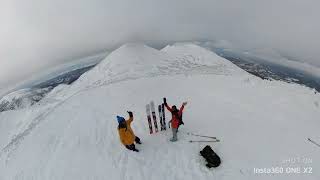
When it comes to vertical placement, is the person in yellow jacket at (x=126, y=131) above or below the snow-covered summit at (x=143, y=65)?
above

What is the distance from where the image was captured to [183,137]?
15.4m

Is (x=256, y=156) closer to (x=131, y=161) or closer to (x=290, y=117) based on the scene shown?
(x=290, y=117)

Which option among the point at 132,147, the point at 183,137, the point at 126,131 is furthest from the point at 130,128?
the point at 183,137

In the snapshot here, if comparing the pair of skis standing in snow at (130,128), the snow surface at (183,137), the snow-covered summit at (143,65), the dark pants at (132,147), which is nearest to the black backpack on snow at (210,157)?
the snow surface at (183,137)

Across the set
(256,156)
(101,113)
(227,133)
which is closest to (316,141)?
(256,156)

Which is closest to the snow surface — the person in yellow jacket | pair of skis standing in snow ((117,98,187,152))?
pair of skis standing in snow ((117,98,187,152))

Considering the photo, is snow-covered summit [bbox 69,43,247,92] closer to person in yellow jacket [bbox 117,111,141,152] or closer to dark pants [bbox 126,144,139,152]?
dark pants [bbox 126,144,139,152]

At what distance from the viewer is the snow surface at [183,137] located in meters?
13.3

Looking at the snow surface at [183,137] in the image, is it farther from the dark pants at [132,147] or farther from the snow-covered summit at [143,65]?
the snow-covered summit at [143,65]

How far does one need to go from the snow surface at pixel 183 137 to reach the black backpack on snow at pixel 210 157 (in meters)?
0.33

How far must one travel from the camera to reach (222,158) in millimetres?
13359

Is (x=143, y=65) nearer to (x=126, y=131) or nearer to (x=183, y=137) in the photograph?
(x=183, y=137)

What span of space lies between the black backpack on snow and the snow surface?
0.33 m

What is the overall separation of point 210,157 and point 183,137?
2.72m
